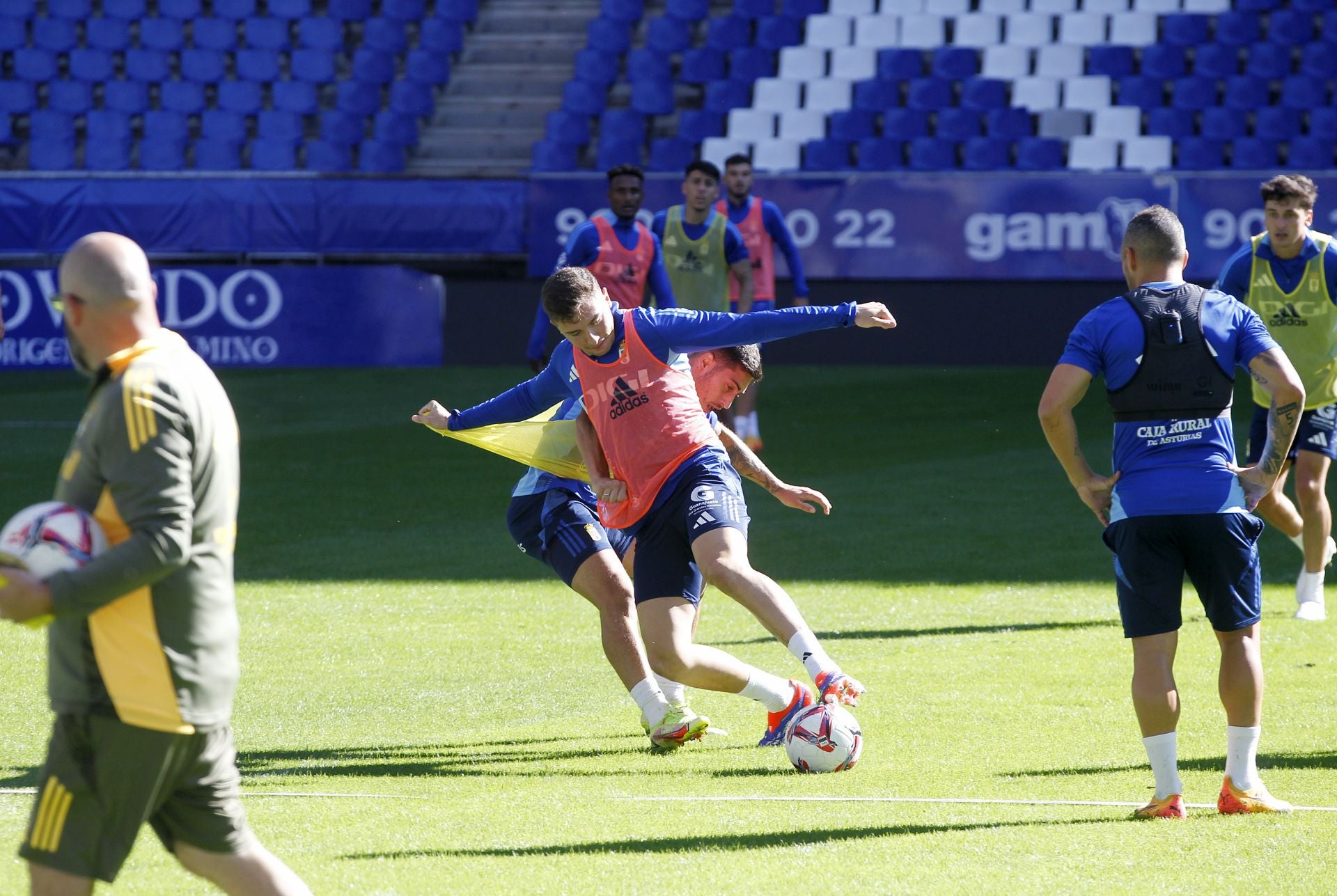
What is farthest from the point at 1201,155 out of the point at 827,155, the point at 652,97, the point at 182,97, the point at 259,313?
the point at 182,97

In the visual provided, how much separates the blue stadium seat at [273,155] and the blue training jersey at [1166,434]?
72.1 ft

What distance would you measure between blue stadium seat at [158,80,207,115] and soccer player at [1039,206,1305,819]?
76.8ft

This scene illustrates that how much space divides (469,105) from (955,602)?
731 inches

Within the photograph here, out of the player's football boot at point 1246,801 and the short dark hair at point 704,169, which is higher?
the short dark hair at point 704,169

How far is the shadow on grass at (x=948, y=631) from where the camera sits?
856cm

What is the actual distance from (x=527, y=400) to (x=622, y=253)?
20.7 feet

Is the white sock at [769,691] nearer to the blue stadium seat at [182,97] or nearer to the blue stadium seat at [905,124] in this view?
the blue stadium seat at [905,124]

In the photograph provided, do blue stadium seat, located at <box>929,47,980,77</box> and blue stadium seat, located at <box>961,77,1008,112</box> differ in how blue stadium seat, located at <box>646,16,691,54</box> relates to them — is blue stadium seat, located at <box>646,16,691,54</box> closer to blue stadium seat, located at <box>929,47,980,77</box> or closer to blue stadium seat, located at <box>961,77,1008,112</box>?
blue stadium seat, located at <box>929,47,980,77</box>

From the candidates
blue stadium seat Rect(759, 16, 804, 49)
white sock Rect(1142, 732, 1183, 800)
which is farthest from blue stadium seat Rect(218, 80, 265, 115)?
white sock Rect(1142, 732, 1183, 800)

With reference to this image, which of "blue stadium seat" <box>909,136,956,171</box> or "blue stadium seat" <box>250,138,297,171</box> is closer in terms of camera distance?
"blue stadium seat" <box>909,136,956,171</box>

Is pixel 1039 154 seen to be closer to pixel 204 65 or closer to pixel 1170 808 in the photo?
pixel 204 65

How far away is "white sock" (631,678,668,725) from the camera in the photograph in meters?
6.51

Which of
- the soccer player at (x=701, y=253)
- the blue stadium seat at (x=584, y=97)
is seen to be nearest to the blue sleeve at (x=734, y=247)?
the soccer player at (x=701, y=253)

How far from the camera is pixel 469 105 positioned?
2648 cm
